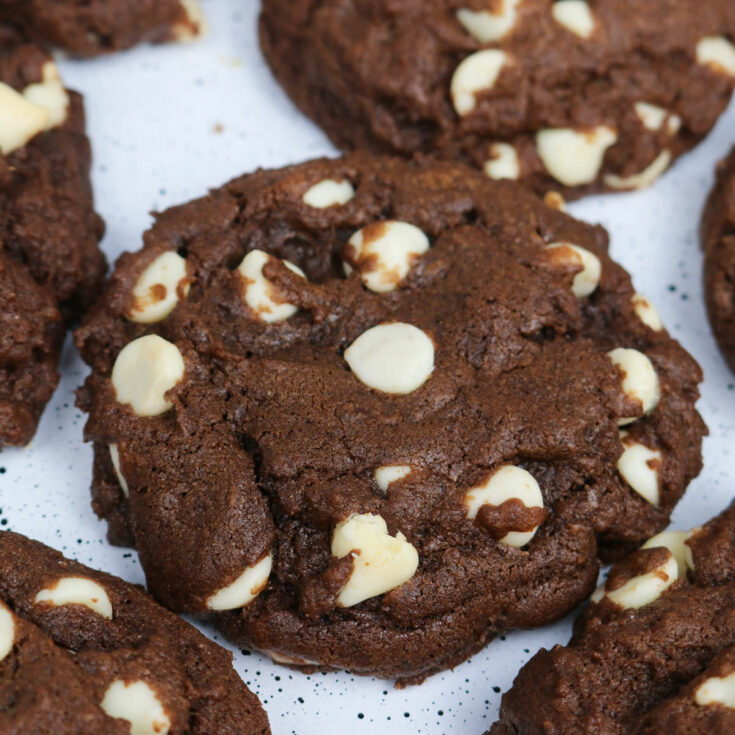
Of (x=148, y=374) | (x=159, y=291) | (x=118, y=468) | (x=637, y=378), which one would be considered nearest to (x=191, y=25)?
(x=159, y=291)

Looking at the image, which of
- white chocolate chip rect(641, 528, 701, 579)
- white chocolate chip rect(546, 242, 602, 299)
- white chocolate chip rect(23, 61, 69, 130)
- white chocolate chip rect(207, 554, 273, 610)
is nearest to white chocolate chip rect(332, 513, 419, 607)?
white chocolate chip rect(207, 554, 273, 610)

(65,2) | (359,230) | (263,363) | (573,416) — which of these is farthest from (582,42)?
(65,2)

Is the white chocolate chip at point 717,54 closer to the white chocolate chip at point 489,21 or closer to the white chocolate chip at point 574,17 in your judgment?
the white chocolate chip at point 574,17

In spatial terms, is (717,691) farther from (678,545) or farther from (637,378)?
(637,378)

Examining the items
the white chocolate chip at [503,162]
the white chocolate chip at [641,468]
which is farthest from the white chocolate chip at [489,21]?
the white chocolate chip at [641,468]

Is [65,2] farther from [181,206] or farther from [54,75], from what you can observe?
[181,206]

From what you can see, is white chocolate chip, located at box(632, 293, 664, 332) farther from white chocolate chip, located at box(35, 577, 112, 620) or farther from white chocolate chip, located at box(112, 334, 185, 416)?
white chocolate chip, located at box(35, 577, 112, 620)
